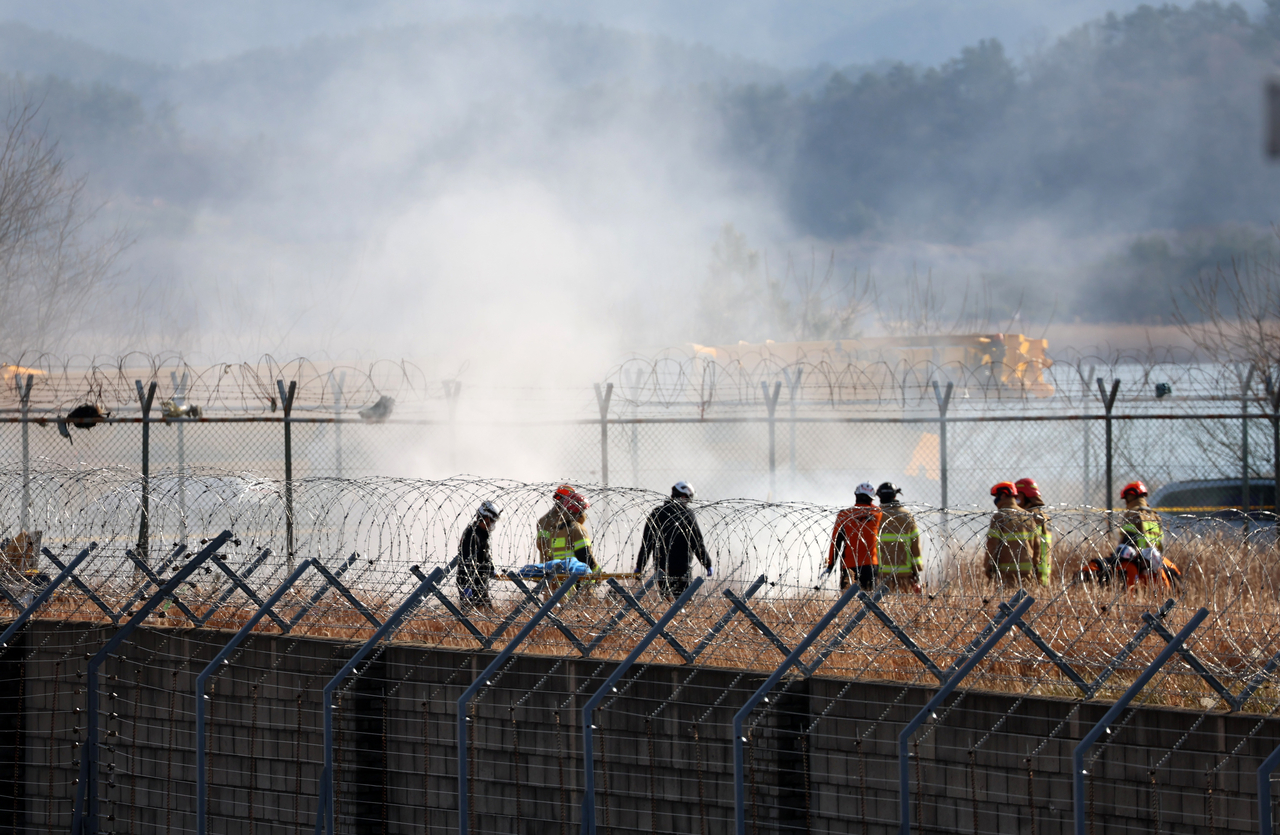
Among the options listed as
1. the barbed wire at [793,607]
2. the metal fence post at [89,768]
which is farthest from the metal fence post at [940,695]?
the metal fence post at [89,768]

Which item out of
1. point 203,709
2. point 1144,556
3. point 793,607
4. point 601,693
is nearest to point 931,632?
point 793,607

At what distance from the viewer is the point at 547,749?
18.7 ft

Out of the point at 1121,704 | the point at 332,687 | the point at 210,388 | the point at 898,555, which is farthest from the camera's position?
the point at 210,388

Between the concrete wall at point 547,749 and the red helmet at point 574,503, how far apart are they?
1.84 metres

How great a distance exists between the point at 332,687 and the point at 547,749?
40.0 inches

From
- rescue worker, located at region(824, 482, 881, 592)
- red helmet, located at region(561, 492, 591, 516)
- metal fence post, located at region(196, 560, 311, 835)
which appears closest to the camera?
metal fence post, located at region(196, 560, 311, 835)

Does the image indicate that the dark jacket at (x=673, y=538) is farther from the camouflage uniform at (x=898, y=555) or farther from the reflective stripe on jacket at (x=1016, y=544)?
the reflective stripe on jacket at (x=1016, y=544)

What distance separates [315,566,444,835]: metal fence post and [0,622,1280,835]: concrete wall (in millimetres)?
242

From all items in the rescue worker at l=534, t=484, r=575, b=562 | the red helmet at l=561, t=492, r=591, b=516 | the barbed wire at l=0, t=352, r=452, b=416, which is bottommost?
the rescue worker at l=534, t=484, r=575, b=562

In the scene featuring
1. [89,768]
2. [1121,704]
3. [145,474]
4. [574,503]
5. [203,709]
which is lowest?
[89,768]

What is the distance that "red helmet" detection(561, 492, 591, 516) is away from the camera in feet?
25.2

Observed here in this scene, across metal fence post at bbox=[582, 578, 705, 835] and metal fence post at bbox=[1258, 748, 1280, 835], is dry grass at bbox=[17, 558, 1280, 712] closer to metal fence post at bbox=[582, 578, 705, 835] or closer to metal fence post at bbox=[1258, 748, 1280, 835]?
metal fence post at bbox=[582, 578, 705, 835]

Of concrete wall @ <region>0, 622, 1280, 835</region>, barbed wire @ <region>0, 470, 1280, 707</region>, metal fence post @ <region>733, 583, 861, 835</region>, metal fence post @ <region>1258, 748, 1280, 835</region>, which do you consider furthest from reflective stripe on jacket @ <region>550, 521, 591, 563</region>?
metal fence post @ <region>1258, 748, 1280, 835</region>

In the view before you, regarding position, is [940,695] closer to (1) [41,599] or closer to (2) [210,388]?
(1) [41,599]
